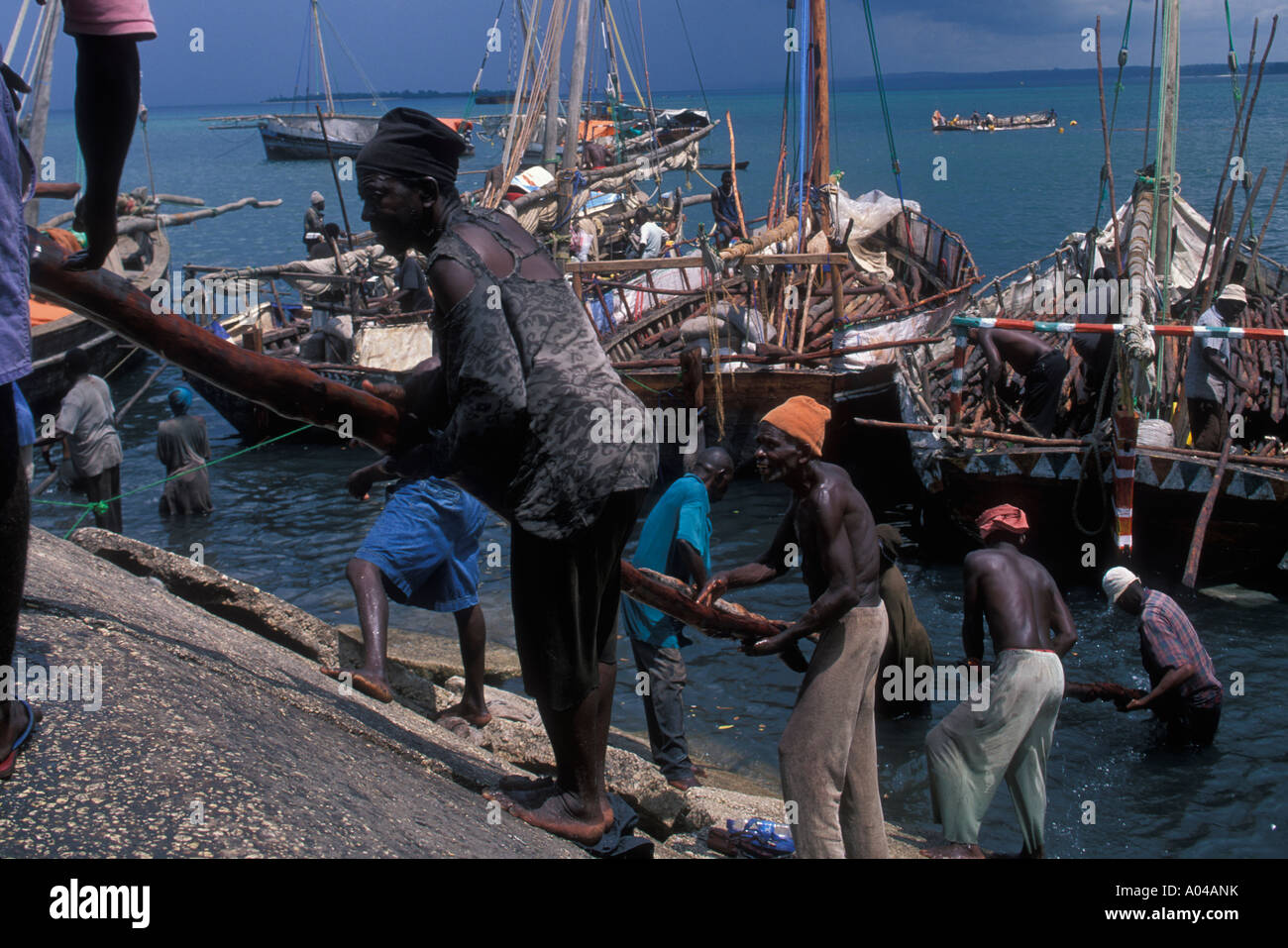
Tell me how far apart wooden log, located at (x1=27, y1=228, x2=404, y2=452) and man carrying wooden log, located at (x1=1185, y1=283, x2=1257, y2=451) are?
9.64 meters

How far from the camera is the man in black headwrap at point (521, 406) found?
2879 millimetres

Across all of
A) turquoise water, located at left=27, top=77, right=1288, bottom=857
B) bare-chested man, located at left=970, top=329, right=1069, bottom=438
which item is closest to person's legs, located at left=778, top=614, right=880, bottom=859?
turquoise water, located at left=27, top=77, right=1288, bottom=857

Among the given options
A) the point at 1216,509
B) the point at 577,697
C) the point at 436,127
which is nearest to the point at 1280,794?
the point at 1216,509

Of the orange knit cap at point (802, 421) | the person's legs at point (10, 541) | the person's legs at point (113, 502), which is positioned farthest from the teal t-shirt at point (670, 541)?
the person's legs at point (113, 502)

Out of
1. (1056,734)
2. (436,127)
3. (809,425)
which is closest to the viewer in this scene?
(436,127)

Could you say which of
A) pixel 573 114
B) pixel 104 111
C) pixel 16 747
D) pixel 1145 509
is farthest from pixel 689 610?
pixel 573 114

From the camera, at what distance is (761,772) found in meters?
7.01

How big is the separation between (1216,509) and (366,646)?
834cm

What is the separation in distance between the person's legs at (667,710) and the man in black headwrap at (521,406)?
2912 mm

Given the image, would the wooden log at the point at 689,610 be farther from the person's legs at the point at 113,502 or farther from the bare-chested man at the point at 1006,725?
the person's legs at the point at 113,502

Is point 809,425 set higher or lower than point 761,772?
higher

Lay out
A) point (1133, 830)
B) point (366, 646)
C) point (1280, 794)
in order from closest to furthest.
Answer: point (366, 646), point (1133, 830), point (1280, 794)

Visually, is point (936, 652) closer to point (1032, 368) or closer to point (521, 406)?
point (1032, 368)

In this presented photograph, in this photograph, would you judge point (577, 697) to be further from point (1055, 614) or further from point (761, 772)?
point (761, 772)
